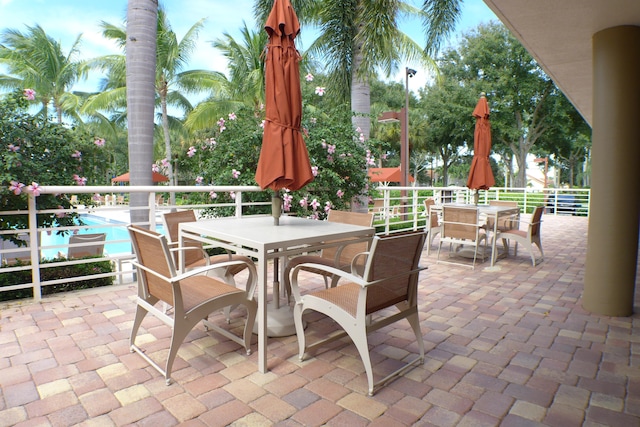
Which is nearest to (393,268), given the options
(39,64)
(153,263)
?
(153,263)

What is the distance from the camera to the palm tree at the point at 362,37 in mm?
7496

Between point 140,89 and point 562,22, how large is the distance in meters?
5.24

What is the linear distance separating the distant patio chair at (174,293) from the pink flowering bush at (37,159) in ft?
5.93

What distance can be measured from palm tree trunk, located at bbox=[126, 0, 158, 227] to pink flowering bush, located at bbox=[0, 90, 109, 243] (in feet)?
2.44

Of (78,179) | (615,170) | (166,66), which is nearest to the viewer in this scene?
(615,170)

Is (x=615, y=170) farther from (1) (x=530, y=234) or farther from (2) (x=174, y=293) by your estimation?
(2) (x=174, y=293)

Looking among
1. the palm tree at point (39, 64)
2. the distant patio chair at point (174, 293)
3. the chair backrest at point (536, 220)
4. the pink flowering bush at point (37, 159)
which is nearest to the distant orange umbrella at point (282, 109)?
the distant patio chair at point (174, 293)

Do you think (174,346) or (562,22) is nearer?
(174,346)

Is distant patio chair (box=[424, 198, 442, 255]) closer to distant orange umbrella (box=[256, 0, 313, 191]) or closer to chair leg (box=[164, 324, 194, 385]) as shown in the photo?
distant orange umbrella (box=[256, 0, 313, 191])

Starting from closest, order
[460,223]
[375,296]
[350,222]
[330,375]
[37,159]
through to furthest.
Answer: [375,296], [330,375], [350,222], [37,159], [460,223]

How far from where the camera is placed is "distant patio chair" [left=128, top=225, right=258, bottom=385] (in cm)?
235

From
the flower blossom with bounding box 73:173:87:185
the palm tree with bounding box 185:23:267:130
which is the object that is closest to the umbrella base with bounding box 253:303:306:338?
the flower blossom with bounding box 73:173:87:185

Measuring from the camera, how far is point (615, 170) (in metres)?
3.71

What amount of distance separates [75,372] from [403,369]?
2119 millimetres
